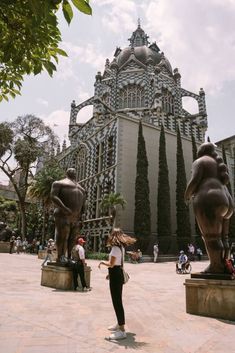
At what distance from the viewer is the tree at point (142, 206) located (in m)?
27.4

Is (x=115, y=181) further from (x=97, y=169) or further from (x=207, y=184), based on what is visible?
(x=207, y=184)

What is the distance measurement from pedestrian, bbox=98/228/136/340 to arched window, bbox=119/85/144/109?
43.3m

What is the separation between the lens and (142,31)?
2413 inches

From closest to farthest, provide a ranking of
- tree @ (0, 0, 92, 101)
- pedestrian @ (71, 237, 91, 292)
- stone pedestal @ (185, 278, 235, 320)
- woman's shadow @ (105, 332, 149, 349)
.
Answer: tree @ (0, 0, 92, 101), woman's shadow @ (105, 332, 149, 349), stone pedestal @ (185, 278, 235, 320), pedestrian @ (71, 237, 91, 292)

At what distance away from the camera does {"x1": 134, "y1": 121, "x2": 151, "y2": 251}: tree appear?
27.4 metres

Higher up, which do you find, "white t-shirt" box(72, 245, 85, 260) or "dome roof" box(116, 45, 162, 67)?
"dome roof" box(116, 45, 162, 67)

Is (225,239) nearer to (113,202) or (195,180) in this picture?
(195,180)

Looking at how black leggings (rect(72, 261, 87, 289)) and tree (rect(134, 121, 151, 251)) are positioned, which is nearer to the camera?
black leggings (rect(72, 261, 87, 289))

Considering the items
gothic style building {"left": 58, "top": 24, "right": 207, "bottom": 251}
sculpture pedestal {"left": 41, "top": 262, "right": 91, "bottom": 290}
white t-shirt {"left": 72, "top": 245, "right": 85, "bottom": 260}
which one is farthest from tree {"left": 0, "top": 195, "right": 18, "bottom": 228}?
white t-shirt {"left": 72, "top": 245, "right": 85, "bottom": 260}

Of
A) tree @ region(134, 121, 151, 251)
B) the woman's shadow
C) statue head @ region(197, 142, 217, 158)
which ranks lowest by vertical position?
the woman's shadow

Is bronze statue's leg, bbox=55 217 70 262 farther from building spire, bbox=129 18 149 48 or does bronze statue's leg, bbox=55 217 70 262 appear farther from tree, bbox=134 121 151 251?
building spire, bbox=129 18 149 48

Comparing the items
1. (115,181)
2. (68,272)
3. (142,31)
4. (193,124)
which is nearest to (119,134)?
(115,181)

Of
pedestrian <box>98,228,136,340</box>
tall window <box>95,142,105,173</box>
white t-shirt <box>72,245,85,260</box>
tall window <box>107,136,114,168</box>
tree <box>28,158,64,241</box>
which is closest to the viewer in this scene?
pedestrian <box>98,228,136,340</box>

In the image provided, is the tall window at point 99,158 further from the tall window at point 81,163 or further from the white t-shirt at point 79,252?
the white t-shirt at point 79,252
